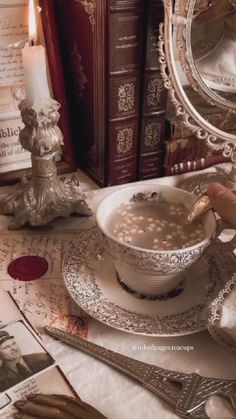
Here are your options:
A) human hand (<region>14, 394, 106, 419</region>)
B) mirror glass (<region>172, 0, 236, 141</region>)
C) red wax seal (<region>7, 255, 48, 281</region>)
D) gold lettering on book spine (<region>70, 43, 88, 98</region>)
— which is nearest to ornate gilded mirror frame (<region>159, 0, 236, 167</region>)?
mirror glass (<region>172, 0, 236, 141</region>)

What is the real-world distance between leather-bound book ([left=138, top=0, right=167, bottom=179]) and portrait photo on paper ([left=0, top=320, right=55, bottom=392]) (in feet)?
1.13

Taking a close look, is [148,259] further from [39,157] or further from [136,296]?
[39,157]

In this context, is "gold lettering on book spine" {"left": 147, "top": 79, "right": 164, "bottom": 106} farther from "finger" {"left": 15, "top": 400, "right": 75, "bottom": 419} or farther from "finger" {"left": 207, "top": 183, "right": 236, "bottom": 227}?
"finger" {"left": 15, "top": 400, "right": 75, "bottom": 419}

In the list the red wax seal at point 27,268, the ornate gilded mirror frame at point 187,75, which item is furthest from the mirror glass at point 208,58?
the red wax seal at point 27,268

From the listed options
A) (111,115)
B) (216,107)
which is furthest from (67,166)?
(216,107)

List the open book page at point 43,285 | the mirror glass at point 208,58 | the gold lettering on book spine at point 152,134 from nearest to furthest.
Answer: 1. the open book page at point 43,285
2. the mirror glass at point 208,58
3. the gold lettering on book spine at point 152,134

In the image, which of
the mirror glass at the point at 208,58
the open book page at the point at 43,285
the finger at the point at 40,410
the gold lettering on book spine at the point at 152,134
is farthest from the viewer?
the gold lettering on book spine at the point at 152,134

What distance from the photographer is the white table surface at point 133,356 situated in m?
0.41

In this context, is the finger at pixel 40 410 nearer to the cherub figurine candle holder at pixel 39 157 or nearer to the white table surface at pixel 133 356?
the white table surface at pixel 133 356

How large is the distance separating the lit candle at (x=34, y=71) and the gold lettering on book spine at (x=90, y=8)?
0.26 feet

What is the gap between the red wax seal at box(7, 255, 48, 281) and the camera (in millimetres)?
557

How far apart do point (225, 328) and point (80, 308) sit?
0.15 metres

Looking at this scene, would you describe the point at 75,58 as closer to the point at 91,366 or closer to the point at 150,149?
the point at 150,149

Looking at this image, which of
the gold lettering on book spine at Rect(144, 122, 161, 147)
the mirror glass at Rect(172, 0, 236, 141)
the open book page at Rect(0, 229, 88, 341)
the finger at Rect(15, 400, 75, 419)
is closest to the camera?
the finger at Rect(15, 400, 75, 419)
